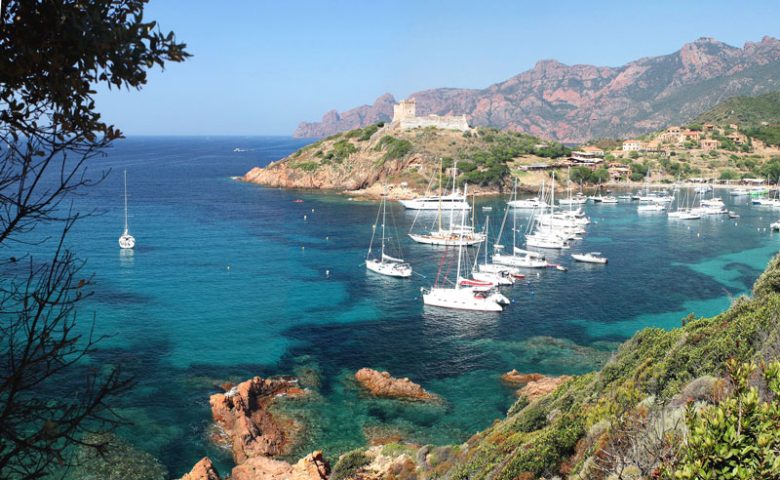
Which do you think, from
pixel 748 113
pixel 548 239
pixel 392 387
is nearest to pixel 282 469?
pixel 392 387

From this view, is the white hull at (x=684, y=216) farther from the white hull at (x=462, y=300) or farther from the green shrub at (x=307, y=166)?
the green shrub at (x=307, y=166)

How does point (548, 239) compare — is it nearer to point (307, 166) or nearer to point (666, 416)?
point (666, 416)

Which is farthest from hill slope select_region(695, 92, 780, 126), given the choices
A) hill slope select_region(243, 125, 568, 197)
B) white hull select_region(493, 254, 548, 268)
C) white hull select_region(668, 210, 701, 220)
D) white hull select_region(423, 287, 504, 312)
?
white hull select_region(423, 287, 504, 312)

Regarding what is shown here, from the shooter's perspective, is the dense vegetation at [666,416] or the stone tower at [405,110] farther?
the stone tower at [405,110]

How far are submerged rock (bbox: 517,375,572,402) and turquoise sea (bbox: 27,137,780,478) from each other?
3.97 ft

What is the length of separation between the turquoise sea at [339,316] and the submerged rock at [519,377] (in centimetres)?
58

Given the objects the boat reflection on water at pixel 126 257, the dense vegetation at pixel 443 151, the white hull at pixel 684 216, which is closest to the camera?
the boat reflection on water at pixel 126 257

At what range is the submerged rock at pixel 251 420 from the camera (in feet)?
72.3

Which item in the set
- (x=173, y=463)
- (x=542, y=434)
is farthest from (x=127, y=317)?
→ (x=542, y=434)

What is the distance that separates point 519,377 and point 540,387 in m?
2.12

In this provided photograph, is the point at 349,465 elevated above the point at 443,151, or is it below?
below

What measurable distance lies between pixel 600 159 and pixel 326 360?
109686 mm

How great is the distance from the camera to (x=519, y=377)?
2856cm

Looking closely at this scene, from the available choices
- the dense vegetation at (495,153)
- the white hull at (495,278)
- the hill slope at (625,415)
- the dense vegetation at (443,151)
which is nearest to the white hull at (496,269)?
the white hull at (495,278)
